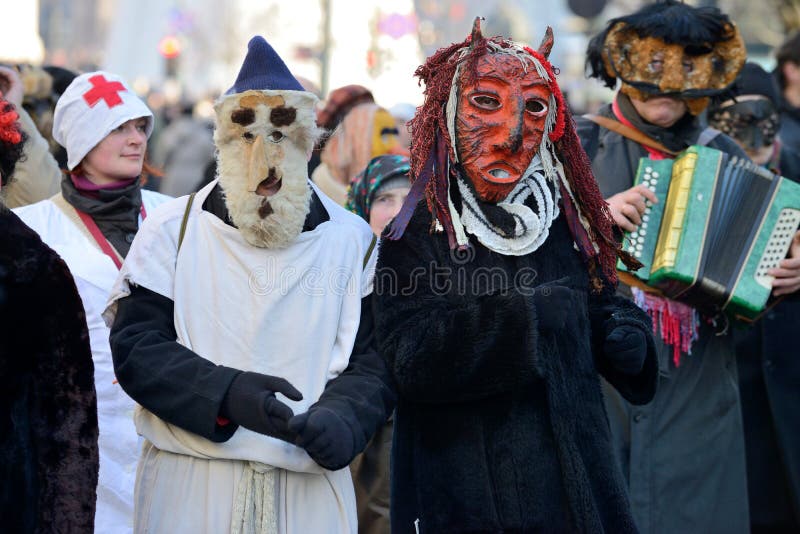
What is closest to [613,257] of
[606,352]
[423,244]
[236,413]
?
[606,352]

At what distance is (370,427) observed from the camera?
147 inches

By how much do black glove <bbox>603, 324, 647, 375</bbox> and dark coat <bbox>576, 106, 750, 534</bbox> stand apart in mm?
1580

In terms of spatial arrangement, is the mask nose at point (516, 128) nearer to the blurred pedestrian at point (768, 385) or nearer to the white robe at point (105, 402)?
the white robe at point (105, 402)

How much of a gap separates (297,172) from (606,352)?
1.12m

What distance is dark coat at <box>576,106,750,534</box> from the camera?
5.67m

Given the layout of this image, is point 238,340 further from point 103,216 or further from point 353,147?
point 353,147

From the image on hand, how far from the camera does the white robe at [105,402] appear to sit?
4.96 metres

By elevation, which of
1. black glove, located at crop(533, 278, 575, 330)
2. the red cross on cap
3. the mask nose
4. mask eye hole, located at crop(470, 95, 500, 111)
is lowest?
black glove, located at crop(533, 278, 575, 330)

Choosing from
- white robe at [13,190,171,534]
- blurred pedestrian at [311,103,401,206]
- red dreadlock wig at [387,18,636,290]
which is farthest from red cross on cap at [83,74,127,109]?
blurred pedestrian at [311,103,401,206]

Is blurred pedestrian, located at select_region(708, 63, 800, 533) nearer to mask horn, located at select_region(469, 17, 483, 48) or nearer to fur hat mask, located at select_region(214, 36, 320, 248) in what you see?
mask horn, located at select_region(469, 17, 483, 48)

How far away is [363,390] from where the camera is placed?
3.79 meters

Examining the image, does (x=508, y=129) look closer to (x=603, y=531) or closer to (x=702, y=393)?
(x=603, y=531)

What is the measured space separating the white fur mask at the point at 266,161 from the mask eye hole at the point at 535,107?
2.27 ft

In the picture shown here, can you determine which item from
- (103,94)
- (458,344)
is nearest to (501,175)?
(458,344)
